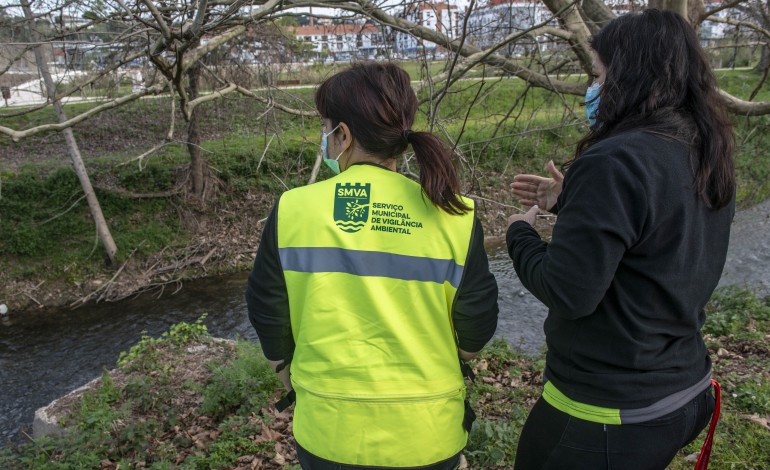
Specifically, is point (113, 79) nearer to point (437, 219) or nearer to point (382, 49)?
point (382, 49)

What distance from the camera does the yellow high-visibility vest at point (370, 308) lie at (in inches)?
58.2

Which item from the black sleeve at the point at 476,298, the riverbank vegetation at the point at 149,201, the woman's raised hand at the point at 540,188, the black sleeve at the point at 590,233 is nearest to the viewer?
the black sleeve at the point at 590,233

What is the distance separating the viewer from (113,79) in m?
7.29

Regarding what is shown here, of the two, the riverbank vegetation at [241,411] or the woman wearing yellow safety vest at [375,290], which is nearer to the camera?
the woman wearing yellow safety vest at [375,290]

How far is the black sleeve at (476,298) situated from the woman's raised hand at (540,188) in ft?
1.28

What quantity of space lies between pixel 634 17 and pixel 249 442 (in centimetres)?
356

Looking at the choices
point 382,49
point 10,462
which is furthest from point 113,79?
point 10,462

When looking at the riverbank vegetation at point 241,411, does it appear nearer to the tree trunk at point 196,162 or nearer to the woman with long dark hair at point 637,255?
the woman with long dark hair at point 637,255

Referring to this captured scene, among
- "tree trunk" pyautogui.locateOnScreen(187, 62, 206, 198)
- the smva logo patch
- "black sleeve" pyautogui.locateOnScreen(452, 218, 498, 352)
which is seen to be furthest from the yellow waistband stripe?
"tree trunk" pyautogui.locateOnScreen(187, 62, 206, 198)

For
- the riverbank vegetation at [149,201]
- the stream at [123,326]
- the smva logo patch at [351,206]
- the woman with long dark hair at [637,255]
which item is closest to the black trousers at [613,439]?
the woman with long dark hair at [637,255]

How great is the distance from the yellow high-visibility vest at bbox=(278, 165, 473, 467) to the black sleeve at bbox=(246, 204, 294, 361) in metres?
0.04

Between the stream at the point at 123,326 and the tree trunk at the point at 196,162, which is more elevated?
the tree trunk at the point at 196,162

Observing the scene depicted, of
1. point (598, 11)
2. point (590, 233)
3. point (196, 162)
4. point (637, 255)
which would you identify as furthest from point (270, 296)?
point (196, 162)

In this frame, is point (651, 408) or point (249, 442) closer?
point (651, 408)
